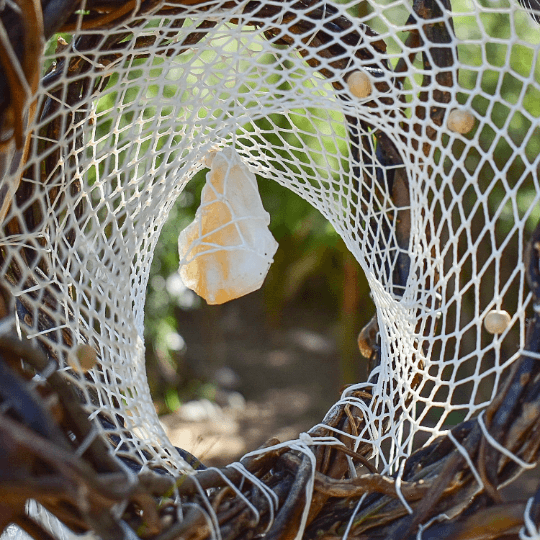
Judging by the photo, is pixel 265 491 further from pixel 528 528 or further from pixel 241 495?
pixel 528 528

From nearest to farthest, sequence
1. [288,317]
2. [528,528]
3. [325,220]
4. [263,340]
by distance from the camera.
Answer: [528,528] → [325,220] → [263,340] → [288,317]

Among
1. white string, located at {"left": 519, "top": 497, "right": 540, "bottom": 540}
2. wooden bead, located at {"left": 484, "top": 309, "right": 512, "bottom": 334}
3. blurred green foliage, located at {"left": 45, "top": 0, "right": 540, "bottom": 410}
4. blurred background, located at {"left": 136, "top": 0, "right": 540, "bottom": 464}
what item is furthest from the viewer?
blurred background, located at {"left": 136, "top": 0, "right": 540, "bottom": 464}

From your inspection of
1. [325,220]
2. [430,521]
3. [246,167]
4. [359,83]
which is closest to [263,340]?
[325,220]

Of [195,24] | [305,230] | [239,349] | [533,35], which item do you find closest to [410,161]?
[195,24]

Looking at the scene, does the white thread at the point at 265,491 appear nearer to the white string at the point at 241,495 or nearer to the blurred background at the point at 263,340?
the white string at the point at 241,495

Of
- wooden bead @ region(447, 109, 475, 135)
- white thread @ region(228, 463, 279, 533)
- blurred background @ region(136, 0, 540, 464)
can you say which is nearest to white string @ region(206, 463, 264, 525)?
white thread @ region(228, 463, 279, 533)

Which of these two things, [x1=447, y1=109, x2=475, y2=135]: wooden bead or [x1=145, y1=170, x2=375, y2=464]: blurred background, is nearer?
Result: [x1=447, y1=109, x2=475, y2=135]: wooden bead

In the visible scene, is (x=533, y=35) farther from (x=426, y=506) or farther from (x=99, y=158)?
(x=426, y=506)

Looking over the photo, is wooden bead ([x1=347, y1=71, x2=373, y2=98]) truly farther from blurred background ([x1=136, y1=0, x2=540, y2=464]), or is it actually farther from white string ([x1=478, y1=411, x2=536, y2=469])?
blurred background ([x1=136, y1=0, x2=540, y2=464])

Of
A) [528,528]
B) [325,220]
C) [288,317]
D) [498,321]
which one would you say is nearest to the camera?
[528,528]
